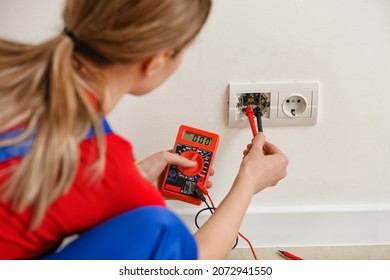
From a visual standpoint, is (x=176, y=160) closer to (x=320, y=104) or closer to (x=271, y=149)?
(x=271, y=149)

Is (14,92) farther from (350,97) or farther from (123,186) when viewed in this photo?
(350,97)

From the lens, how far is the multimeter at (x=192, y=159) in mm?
912

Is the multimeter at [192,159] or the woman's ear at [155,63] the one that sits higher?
the woman's ear at [155,63]

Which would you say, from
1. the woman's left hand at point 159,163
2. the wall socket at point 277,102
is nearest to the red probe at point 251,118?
the wall socket at point 277,102

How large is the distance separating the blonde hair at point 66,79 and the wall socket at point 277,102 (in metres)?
0.36

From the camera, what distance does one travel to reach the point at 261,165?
31.8 inches

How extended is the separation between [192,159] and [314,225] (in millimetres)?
339

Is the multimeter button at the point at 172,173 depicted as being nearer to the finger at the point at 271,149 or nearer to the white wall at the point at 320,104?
the white wall at the point at 320,104

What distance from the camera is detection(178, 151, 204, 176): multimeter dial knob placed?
Result: 910 mm

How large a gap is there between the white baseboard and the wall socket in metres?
0.21

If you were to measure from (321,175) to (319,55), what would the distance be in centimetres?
26

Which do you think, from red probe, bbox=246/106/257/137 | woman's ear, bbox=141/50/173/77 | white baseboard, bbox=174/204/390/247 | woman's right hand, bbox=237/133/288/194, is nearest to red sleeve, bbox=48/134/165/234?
woman's ear, bbox=141/50/173/77

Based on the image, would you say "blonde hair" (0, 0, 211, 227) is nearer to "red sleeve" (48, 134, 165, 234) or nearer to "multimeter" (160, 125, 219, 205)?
"red sleeve" (48, 134, 165, 234)

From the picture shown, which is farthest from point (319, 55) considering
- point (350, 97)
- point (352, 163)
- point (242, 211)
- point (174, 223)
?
point (174, 223)
